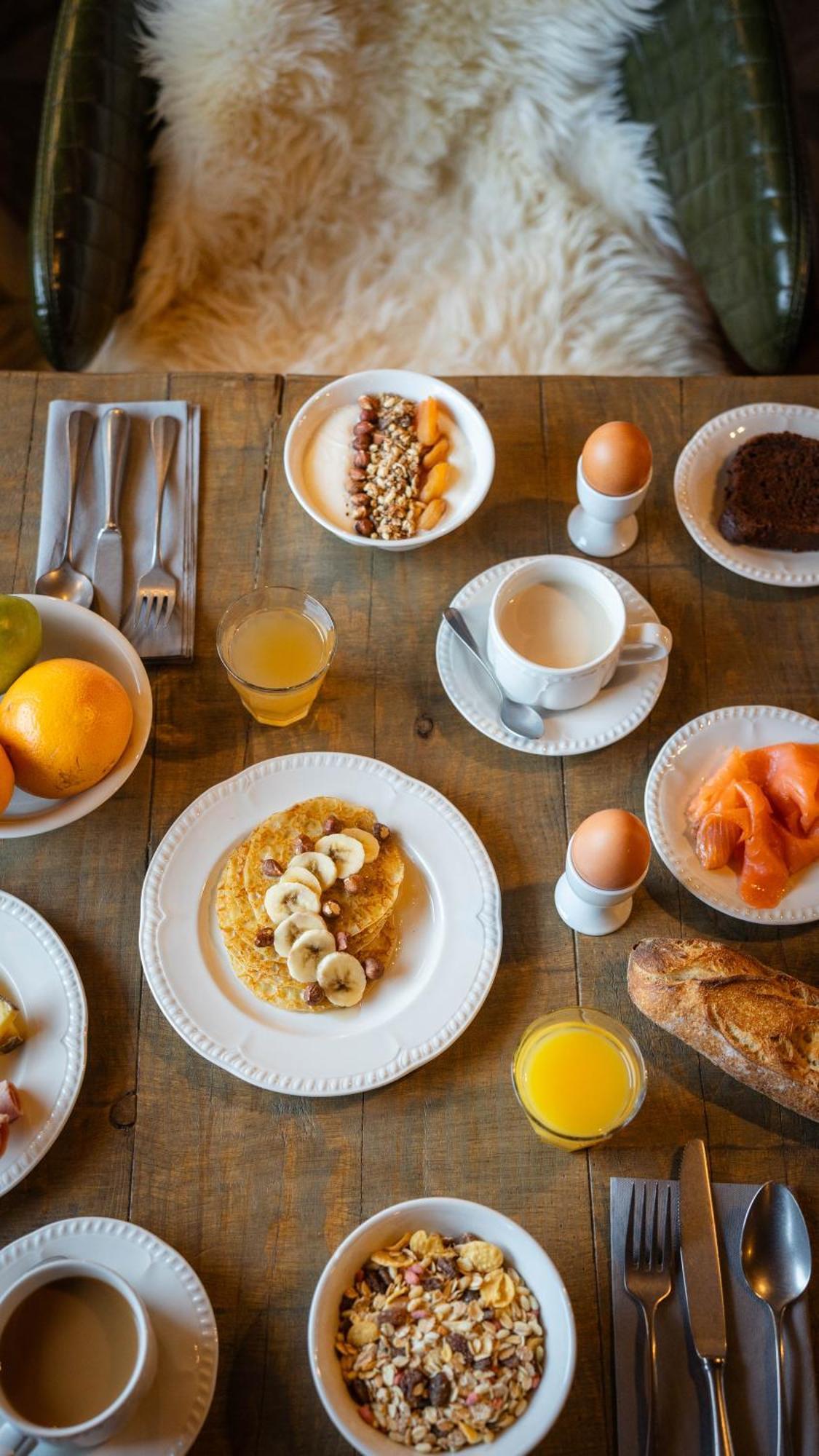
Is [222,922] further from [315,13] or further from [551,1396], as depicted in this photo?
[315,13]

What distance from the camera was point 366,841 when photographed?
1.28m

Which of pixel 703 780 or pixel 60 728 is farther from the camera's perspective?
pixel 703 780

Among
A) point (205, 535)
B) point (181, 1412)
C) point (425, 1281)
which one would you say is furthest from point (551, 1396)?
point (205, 535)

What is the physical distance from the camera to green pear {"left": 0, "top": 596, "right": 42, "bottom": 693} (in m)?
1.29

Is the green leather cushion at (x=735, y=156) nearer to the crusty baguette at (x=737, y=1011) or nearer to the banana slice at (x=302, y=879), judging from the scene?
the crusty baguette at (x=737, y=1011)

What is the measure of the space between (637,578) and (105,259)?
3.49ft

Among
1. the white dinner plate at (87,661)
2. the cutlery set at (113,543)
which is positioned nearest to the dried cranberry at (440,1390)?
the white dinner plate at (87,661)

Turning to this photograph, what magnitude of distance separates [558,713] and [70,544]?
72 centimetres

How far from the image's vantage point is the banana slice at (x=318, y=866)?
1.25 meters

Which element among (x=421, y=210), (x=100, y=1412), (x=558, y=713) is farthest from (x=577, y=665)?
(x=421, y=210)

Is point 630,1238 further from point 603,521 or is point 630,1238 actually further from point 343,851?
point 603,521

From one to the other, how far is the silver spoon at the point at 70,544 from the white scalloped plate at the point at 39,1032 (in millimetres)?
422

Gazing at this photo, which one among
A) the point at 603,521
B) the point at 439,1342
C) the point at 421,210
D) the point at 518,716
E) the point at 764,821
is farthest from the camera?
the point at 421,210

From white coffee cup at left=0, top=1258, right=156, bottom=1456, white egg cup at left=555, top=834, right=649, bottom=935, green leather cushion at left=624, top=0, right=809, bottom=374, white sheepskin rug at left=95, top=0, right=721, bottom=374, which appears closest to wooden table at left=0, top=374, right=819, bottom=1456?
white egg cup at left=555, top=834, right=649, bottom=935
